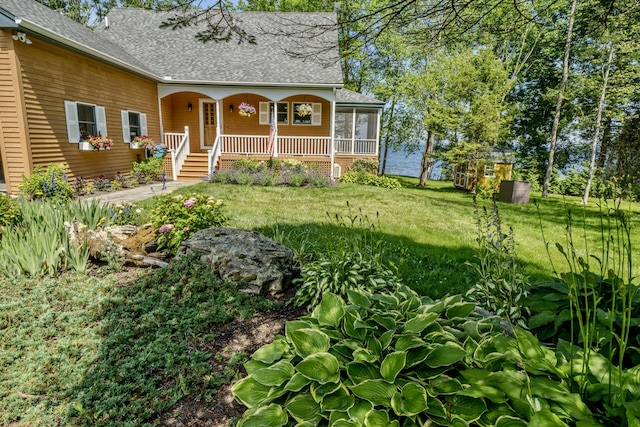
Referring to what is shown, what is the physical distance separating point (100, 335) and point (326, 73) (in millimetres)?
13449

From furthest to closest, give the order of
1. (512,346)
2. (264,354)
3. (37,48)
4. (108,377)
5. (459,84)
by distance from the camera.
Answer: (459,84) → (37,48) → (108,377) → (264,354) → (512,346)

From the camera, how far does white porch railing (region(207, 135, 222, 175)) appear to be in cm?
1281

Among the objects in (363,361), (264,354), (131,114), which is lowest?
(264,354)

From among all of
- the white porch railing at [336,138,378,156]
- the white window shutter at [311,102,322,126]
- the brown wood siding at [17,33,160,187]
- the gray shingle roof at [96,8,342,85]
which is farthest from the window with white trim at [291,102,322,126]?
the brown wood siding at [17,33,160,187]

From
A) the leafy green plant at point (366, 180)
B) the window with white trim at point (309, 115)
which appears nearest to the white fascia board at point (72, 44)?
the window with white trim at point (309, 115)

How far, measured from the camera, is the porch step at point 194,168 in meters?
12.9

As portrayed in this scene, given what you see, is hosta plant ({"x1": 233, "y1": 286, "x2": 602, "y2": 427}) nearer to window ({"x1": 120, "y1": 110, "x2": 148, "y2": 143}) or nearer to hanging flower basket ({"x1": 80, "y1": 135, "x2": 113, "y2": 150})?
hanging flower basket ({"x1": 80, "y1": 135, "x2": 113, "y2": 150})

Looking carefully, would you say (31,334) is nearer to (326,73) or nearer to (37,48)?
(37,48)

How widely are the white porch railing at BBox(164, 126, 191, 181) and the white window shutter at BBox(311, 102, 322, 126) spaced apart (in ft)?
18.4

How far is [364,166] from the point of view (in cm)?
1491

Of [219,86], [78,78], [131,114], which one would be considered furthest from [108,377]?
[219,86]

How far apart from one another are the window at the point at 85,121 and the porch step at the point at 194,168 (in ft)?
10.0

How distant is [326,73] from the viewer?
14188 mm

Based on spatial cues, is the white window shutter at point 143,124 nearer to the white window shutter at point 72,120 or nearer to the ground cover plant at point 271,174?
the ground cover plant at point 271,174
